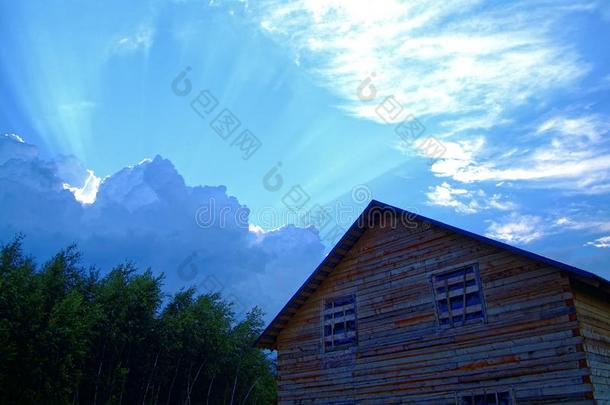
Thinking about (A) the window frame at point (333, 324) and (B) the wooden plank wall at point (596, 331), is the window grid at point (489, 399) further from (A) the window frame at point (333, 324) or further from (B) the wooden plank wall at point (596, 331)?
(A) the window frame at point (333, 324)

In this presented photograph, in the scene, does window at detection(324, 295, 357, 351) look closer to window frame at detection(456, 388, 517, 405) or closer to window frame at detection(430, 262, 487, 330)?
window frame at detection(430, 262, 487, 330)

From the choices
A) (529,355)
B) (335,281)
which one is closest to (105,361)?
(335,281)

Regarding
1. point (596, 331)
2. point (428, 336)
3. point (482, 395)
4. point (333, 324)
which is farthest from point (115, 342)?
point (596, 331)

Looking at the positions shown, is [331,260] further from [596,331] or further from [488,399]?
[596,331]

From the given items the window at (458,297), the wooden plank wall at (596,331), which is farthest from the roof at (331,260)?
the wooden plank wall at (596,331)

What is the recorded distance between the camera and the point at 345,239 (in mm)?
18172

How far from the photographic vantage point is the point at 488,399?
43.8 feet

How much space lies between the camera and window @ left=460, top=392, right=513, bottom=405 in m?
13.0

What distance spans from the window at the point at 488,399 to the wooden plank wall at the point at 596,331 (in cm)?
209

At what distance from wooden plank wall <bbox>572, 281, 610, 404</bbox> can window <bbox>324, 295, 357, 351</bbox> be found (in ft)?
22.7

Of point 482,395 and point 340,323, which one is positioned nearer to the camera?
point 482,395

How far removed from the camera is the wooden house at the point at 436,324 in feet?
41.5

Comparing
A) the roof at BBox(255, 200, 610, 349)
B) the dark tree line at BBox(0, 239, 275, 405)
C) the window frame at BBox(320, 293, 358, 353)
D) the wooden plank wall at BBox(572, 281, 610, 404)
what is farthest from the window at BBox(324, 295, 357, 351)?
the dark tree line at BBox(0, 239, 275, 405)

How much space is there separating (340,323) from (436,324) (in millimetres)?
3799
